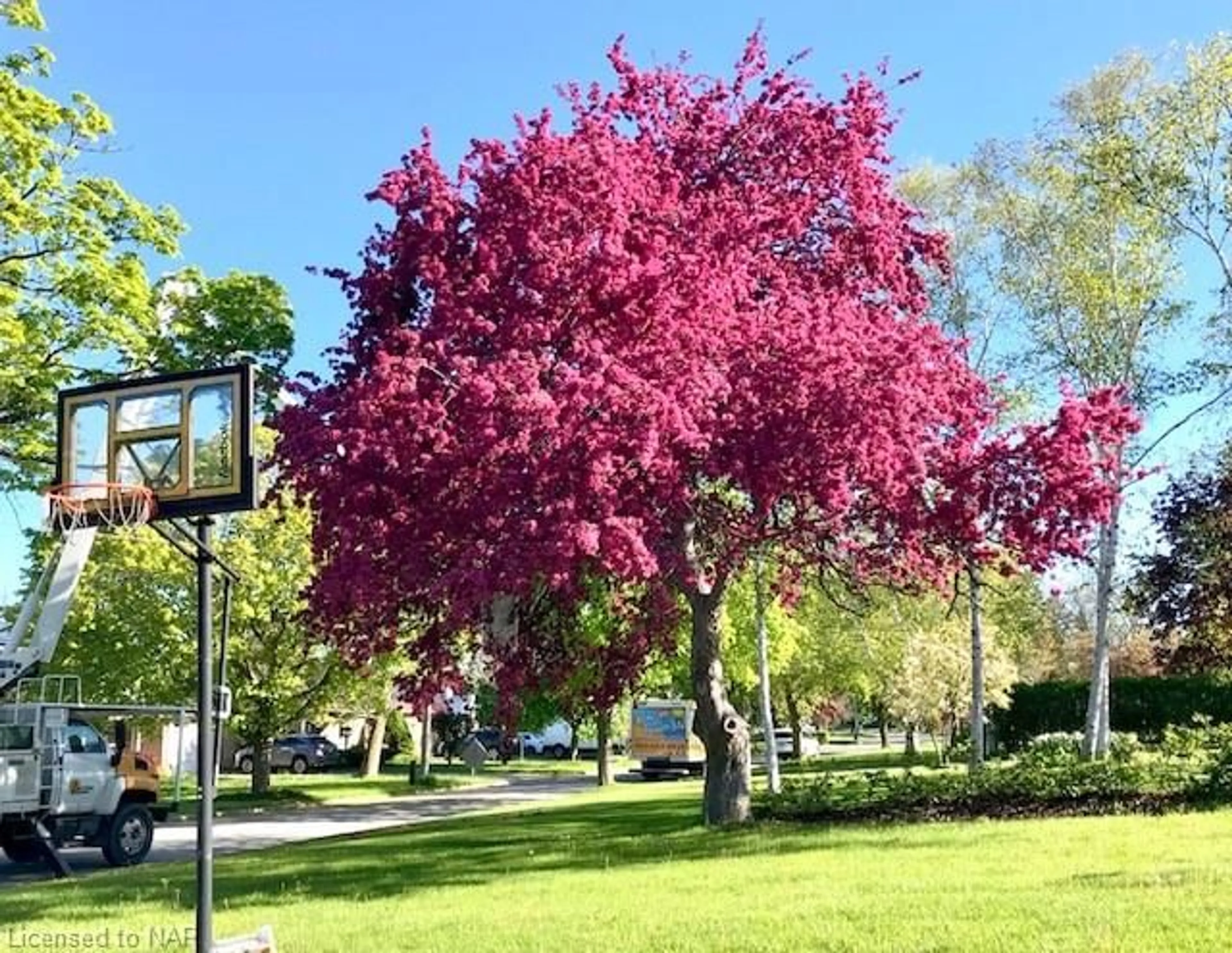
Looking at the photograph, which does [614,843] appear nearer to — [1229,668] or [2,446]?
[2,446]

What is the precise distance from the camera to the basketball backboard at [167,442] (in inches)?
331

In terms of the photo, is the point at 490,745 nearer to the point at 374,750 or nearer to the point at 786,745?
the point at 786,745

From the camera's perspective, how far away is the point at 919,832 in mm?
13719

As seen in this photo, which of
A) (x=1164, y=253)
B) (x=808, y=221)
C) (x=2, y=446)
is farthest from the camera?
(x=1164, y=253)

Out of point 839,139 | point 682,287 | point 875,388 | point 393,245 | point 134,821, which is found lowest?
point 134,821

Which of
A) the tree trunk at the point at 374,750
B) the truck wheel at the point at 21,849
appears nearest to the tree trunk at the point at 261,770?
the tree trunk at the point at 374,750

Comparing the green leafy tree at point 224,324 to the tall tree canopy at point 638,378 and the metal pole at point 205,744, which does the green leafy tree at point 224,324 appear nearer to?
the tall tree canopy at point 638,378

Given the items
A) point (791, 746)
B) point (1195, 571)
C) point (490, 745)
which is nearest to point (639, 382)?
point (1195, 571)

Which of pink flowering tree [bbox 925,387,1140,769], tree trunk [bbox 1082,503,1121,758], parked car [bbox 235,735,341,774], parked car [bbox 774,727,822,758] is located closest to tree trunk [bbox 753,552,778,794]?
tree trunk [bbox 1082,503,1121,758]

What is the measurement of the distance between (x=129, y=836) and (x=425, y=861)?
6.85 m

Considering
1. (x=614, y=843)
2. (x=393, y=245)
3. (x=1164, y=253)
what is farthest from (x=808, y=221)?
(x=1164, y=253)

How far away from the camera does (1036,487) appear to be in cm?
1427

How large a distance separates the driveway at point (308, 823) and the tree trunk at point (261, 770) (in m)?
2.24

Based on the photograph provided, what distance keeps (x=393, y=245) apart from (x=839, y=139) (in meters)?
5.51
